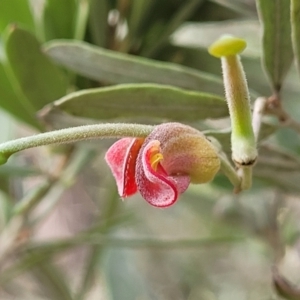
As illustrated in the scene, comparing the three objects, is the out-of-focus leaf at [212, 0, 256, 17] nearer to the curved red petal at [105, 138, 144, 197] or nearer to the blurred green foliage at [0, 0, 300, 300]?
the blurred green foliage at [0, 0, 300, 300]

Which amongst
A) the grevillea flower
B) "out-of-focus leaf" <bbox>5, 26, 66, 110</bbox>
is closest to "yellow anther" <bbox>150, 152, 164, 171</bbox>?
the grevillea flower

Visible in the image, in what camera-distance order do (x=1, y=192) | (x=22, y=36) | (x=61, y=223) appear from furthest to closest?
(x=61, y=223) → (x=1, y=192) → (x=22, y=36)

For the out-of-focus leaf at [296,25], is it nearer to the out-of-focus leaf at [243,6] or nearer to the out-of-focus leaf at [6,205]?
the out-of-focus leaf at [243,6]

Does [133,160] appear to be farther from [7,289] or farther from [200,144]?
[7,289]

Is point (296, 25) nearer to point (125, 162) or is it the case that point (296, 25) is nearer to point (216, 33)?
point (125, 162)

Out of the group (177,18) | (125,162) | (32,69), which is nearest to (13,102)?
(32,69)

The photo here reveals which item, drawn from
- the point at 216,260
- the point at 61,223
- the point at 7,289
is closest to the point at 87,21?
the point at 7,289

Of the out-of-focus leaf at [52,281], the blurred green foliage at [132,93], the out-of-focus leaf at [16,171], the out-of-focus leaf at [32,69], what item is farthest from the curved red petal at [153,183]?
the out-of-focus leaf at [52,281]
